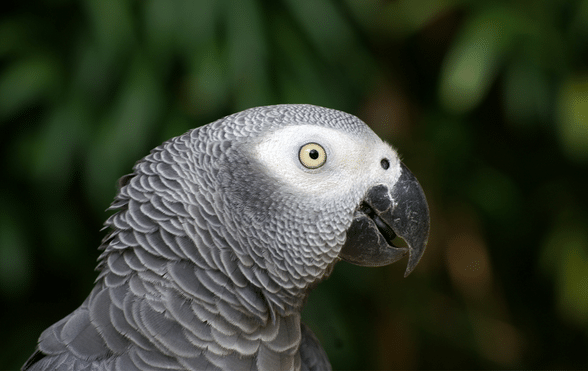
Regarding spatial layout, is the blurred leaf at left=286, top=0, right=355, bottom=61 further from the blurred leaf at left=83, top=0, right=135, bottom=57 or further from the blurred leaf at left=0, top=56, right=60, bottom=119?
the blurred leaf at left=0, top=56, right=60, bottom=119

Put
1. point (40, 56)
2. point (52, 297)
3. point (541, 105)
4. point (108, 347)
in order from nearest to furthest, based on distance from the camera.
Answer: point (108, 347)
point (40, 56)
point (541, 105)
point (52, 297)

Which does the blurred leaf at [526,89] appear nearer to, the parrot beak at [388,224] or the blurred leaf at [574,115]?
the blurred leaf at [574,115]

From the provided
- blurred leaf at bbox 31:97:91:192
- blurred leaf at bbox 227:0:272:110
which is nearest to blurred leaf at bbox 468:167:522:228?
blurred leaf at bbox 227:0:272:110

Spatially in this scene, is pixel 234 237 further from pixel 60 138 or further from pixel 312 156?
pixel 60 138

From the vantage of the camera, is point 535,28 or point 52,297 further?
point 52,297

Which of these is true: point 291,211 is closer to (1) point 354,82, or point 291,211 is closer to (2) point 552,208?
(1) point 354,82

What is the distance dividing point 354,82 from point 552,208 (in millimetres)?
1047

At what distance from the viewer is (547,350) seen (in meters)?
2.29

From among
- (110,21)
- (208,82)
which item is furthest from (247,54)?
(110,21)

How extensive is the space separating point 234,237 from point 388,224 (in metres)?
0.28

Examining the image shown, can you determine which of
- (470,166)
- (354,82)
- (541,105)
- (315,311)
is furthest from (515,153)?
(315,311)

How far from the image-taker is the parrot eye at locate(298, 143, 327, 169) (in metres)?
0.79

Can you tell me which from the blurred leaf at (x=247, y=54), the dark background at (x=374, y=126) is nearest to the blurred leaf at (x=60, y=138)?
the dark background at (x=374, y=126)

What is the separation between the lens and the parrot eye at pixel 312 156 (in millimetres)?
794
